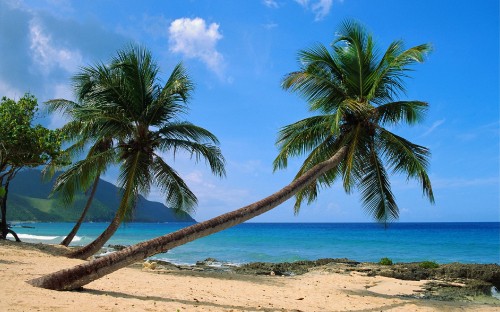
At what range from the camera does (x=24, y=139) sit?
1490 centimetres

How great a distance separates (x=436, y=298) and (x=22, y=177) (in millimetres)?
157152

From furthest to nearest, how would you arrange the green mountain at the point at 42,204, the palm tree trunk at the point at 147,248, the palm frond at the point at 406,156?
1. the green mountain at the point at 42,204
2. the palm frond at the point at 406,156
3. the palm tree trunk at the point at 147,248

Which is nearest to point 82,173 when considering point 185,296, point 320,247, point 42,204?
point 185,296

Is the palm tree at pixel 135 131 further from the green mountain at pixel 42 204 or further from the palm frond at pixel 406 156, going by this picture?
the green mountain at pixel 42 204

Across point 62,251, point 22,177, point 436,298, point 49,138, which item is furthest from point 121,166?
point 22,177

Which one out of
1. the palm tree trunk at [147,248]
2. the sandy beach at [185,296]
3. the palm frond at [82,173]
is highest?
the palm frond at [82,173]

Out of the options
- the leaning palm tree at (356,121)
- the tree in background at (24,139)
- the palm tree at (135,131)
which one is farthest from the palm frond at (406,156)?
the tree in background at (24,139)

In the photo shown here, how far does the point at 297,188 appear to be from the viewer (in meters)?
10.1

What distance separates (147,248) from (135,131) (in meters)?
6.66

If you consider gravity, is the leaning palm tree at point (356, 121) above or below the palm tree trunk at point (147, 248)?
above

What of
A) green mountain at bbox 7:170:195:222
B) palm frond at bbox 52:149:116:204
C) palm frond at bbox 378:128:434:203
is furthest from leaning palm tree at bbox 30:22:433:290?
green mountain at bbox 7:170:195:222

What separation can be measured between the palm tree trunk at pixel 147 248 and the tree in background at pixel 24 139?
833 centimetres

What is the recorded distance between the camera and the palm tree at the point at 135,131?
44.8ft

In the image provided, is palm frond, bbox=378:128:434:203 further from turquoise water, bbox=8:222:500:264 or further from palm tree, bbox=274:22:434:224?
turquoise water, bbox=8:222:500:264
